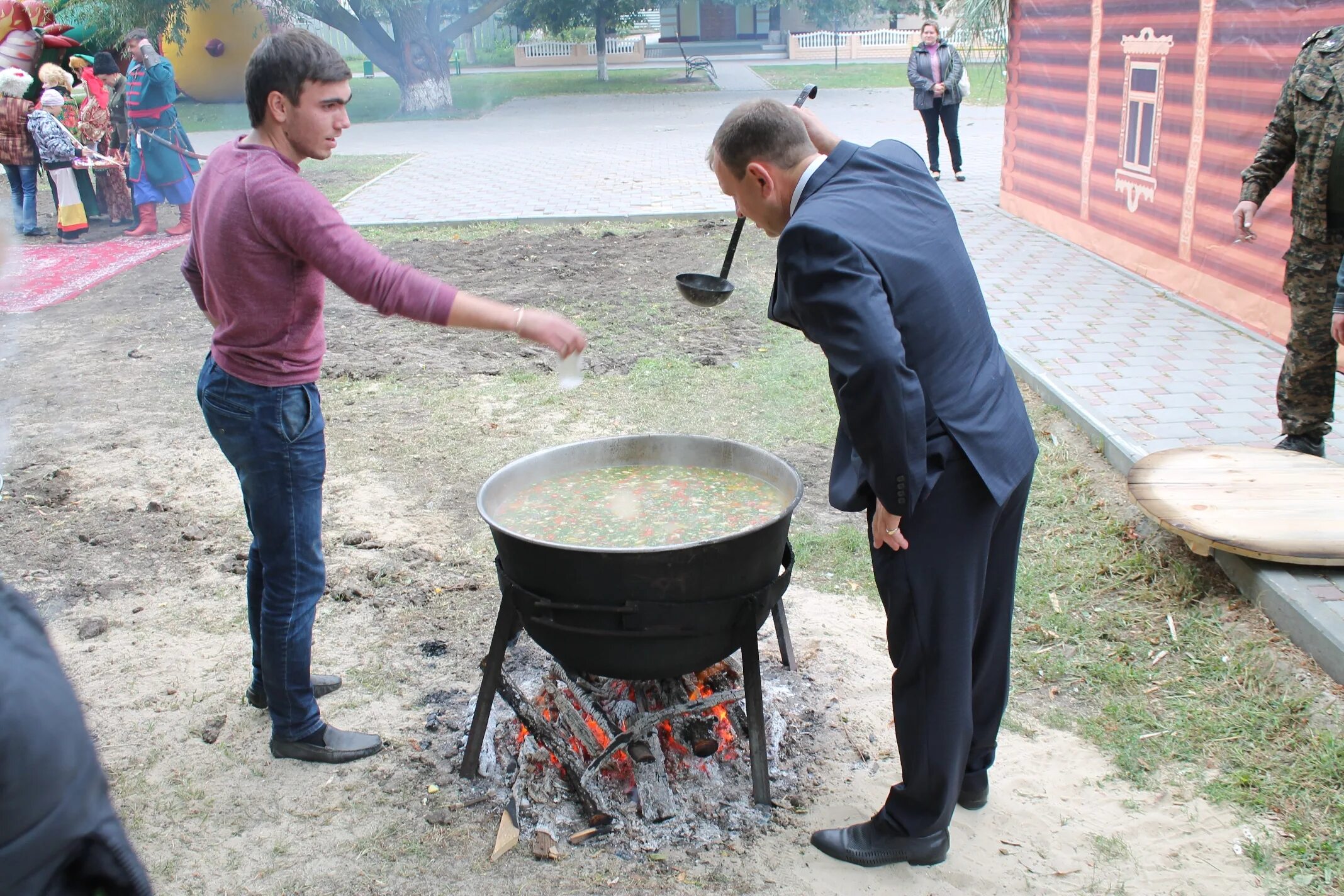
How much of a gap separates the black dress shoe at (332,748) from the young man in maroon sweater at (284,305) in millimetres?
189

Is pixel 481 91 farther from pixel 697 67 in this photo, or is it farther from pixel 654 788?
pixel 654 788

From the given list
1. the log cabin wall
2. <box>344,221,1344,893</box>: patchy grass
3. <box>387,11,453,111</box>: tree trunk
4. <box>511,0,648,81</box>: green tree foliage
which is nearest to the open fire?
<box>344,221,1344,893</box>: patchy grass

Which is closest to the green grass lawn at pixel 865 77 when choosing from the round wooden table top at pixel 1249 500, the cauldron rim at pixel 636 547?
the round wooden table top at pixel 1249 500

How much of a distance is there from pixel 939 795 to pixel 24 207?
48.3 feet

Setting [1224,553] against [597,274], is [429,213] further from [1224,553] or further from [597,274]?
[1224,553]

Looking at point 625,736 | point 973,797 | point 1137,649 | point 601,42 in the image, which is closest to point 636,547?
point 625,736

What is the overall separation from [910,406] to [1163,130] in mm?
7893

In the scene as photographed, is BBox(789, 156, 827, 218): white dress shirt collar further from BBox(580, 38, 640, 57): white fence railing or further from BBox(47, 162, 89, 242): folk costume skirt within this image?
BBox(580, 38, 640, 57): white fence railing

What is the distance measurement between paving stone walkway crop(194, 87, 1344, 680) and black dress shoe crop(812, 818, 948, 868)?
1706 millimetres

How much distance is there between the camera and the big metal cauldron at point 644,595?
2.83 meters

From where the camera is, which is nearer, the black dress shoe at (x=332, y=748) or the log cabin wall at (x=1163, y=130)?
the black dress shoe at (x=332, y=748)

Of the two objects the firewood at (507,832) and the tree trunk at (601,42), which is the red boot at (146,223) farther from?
the tree trunk at (601,42)

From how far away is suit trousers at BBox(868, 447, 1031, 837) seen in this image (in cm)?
268

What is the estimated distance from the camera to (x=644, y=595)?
2869 millimetres
